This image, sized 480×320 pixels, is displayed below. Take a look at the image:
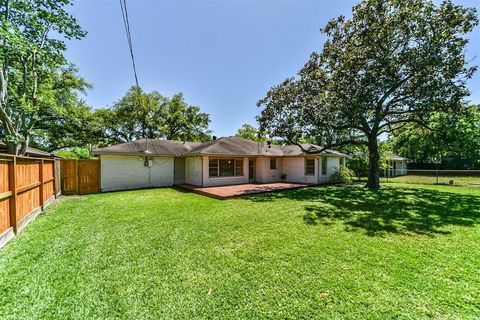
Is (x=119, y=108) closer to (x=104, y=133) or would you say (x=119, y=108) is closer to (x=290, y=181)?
(x=104, y=133)

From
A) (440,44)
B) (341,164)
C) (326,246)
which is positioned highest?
(440,44)

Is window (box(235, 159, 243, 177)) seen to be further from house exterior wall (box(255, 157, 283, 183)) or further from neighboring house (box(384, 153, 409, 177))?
neighboring house (box(384, 153, 409, 177))

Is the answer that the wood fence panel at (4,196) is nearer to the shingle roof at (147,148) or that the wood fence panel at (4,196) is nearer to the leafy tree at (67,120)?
the shingle roof at (147,148)

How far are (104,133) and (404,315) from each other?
92.5 feet

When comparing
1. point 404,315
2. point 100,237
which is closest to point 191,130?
point 100,237

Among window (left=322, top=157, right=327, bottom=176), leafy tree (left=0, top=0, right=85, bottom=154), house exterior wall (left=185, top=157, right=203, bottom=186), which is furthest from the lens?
window (left=322, top=157, right=327, bottom=176)

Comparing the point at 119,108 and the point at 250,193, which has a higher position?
the point at 119,108

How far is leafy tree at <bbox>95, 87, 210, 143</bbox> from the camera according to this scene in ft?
79.5

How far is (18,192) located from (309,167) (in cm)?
1521

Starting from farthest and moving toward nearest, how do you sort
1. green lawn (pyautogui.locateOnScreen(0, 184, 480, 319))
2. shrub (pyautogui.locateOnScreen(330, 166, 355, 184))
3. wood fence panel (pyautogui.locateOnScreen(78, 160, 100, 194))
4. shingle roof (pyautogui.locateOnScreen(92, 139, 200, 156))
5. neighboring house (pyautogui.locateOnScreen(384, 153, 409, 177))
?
neighboring house (pyautogui.locateOnScreen(384, 153, 409, 177))
shrub (pyautogui.locateOnScreen(330, 166, 355, 184))
shingle roof (pyautogui.locateOnScreen(92, 139, 200, 156))
wood fence panel (pyautogui.locateOnScreen(78, 160, 100, 194))
green lawn (pyautogui.locateOnScreen(0, 184, 480, 319))

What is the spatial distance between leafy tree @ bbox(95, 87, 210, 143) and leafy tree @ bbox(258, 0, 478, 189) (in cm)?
1649

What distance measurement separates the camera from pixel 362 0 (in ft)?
38.6

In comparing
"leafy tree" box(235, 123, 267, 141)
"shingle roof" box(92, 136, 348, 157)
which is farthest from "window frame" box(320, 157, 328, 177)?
"leafy tree" box(235, 123, 267, 141)

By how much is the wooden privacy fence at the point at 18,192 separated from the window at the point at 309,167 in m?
14.8
